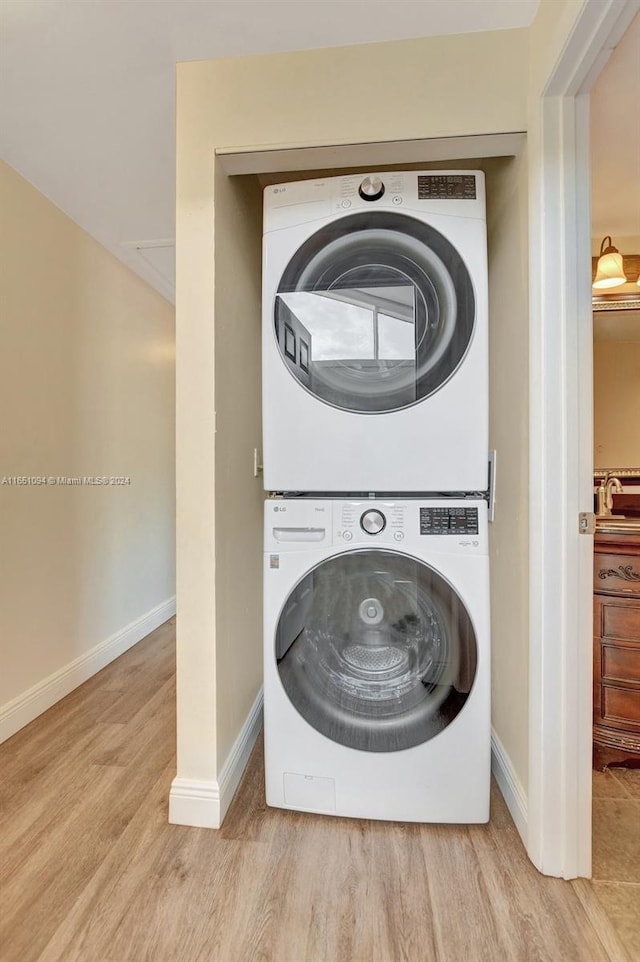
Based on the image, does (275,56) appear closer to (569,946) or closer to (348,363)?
(348,363)

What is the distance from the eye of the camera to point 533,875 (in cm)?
120

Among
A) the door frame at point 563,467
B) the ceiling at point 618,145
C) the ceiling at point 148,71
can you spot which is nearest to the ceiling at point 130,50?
the ceiling at point 148,71

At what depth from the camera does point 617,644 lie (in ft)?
5.48

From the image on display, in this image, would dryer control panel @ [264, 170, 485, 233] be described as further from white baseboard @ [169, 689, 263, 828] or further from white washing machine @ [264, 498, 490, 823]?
white baseboard @ [169, 689, 263, 828]

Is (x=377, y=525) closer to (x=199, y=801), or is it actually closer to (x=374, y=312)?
(x=374, y=312)

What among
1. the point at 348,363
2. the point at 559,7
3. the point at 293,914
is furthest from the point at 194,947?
the point at 559,7

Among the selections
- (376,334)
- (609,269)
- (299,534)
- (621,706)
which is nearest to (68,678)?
(299,534)

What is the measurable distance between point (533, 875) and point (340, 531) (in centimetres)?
102

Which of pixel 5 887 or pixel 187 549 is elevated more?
pixel 187 549

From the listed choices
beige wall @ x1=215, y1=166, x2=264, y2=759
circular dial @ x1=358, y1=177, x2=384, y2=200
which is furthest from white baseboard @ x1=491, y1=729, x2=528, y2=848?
circular dial @ x1=358, y1=177, x2=384, y2=200

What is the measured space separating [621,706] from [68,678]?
2.39 m

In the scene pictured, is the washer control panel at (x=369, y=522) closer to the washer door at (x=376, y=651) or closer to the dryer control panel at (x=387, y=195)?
the washer door at (x=376, y=651)

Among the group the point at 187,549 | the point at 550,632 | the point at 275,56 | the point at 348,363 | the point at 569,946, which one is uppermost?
the point at 275,56

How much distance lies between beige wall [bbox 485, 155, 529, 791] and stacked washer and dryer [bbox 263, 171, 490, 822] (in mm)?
120
